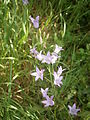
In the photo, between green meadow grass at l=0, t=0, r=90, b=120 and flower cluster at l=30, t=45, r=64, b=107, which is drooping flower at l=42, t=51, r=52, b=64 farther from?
green meadow grass at l=0, t=0, r=90, b=120

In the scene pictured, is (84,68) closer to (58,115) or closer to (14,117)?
(58,115)

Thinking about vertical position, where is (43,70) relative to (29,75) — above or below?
below

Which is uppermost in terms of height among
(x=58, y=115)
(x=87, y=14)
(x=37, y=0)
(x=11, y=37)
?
(x=37, y=0)

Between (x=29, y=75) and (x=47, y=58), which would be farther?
(x=29, y=75)

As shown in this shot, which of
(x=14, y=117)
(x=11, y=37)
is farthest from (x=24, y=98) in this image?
(x=11, y=37)

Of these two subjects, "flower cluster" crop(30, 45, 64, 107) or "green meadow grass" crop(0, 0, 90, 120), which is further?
"green meadow grass" crop(0, 0, 90, 120)

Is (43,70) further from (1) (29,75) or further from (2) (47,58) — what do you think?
(1) (29,75)

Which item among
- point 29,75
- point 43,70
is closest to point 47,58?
point 43,70

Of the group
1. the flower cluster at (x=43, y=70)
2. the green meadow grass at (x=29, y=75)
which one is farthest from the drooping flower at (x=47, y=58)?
the green meadow grass at (x=29, y=75)

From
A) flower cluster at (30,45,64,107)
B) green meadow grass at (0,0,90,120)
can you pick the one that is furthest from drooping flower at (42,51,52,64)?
green meadow grass at (0,0,90,120)

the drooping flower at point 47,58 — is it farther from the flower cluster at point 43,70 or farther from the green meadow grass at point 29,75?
the green meadow grass at point 29,75

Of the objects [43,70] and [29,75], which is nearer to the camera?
[43,70]
